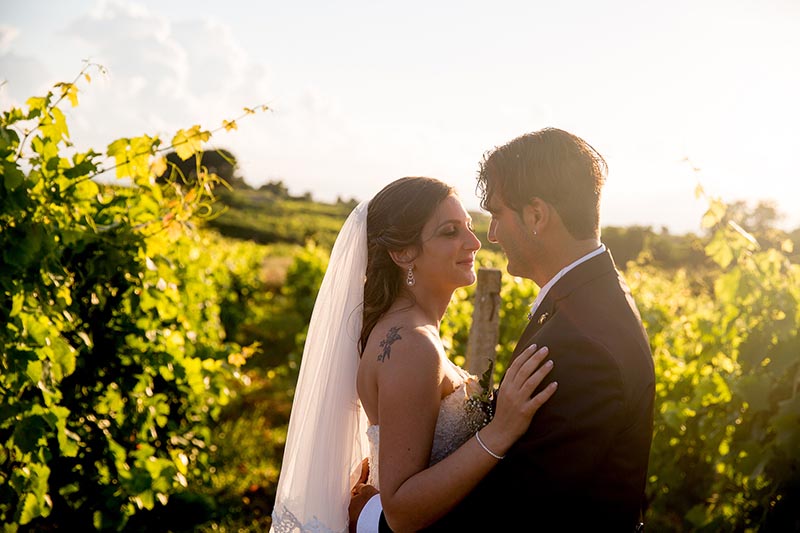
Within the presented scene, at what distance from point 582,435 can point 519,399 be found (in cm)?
24

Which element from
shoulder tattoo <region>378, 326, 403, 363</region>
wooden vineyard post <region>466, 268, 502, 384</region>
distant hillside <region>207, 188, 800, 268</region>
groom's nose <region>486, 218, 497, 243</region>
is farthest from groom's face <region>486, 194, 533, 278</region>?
distant hillside <region>207, 188, 800, 268</region>

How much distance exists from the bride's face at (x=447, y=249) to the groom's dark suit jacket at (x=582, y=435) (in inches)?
25.7

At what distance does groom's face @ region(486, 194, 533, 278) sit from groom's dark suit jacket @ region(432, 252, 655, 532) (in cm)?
20

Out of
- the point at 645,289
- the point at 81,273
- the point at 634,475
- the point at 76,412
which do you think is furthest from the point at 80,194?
the point at 645,289

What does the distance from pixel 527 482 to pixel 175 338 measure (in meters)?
3.37

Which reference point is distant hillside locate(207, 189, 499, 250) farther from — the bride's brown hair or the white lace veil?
the bride's brown hair

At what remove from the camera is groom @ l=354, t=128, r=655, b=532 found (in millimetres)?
2375

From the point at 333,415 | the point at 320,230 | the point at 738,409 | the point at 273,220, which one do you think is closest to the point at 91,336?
the point at 333,415

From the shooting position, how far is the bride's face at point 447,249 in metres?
3.22

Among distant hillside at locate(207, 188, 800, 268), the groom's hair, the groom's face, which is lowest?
the groom's face

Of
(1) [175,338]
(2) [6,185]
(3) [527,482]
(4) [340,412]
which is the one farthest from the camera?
(1) [175,338]

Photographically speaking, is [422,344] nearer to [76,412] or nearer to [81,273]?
[81,273]

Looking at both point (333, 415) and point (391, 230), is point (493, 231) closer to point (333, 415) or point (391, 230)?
point (391, 230)

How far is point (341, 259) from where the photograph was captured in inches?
145
